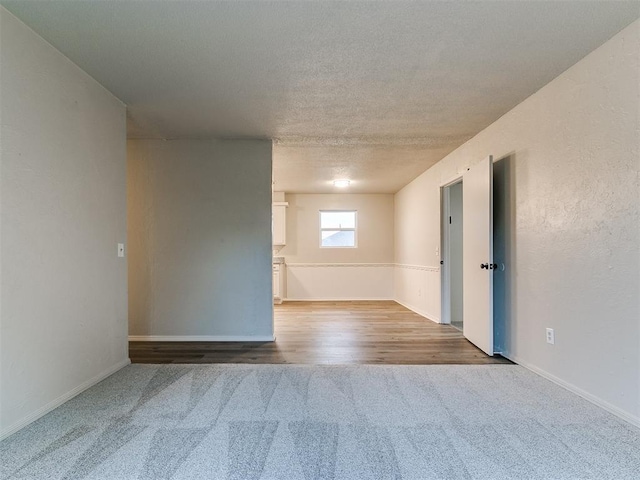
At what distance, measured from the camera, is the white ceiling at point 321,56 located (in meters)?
1.96

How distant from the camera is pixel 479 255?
12.0 feet

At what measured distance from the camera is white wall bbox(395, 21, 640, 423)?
6.98ft

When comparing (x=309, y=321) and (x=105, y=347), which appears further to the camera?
(x=309, y=321)

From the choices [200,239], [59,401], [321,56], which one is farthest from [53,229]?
[321,56]

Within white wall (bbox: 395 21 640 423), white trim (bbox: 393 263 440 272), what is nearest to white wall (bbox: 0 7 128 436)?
white wall (bbox: 395 21 640 423)

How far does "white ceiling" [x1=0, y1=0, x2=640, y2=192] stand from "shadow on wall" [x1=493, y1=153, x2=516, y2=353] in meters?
0.56

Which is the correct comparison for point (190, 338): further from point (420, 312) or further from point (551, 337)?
point (420, 312)

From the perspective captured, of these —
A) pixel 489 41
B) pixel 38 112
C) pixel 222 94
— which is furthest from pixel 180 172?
pixel 489 41

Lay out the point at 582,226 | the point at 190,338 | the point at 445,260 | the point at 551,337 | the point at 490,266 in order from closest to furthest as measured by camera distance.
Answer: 1. the point at 582,226
2. the point at 551,337
3. the point at 490,266
4. the point at 190,338
5. the point at 445,260

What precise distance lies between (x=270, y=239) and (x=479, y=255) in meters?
2.22

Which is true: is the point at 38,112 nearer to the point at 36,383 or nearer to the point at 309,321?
the point at 36,383

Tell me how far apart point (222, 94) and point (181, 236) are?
184 cm

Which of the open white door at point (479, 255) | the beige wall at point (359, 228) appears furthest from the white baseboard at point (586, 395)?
the beige wall at point (359, 228)

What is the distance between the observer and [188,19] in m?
2.02
